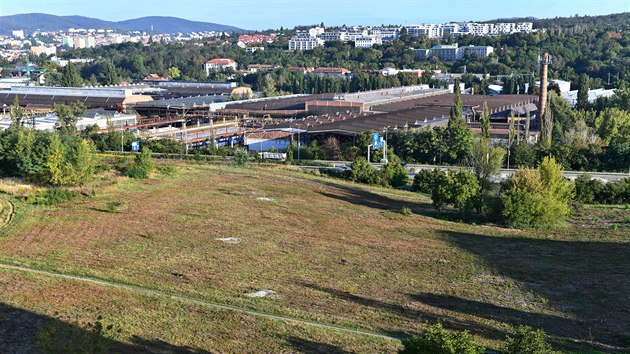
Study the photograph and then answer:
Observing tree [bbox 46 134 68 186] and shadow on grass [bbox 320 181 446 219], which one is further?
shadow on grass [bbox 320 181 446 219]

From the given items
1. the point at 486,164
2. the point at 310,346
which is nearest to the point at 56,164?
the point at 486,164

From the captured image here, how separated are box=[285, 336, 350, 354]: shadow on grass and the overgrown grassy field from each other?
0.16 ft

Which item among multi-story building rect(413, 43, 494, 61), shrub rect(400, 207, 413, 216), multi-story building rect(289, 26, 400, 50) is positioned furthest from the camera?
multi-story building rect(289, 26, 400, 50)

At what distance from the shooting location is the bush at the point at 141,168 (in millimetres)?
34344

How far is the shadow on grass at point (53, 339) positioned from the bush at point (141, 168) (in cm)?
1859

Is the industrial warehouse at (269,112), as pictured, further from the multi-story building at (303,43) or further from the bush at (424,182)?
the multi-story building at (303,43)

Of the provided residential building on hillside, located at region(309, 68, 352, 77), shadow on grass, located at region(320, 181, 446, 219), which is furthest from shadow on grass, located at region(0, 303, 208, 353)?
residential building on hillside, located at region(309, 68, 352, 77)

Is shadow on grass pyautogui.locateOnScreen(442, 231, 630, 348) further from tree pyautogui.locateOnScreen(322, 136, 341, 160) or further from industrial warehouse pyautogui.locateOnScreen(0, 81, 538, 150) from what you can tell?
industrial warehouse pyautogui.locateOnScreen(0, 81, 538, 150)

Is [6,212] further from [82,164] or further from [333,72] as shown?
[333,72]

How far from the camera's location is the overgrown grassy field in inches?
624

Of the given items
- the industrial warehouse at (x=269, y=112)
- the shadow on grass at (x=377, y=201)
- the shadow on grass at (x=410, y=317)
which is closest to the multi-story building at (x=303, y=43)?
the industrial warehouse at (x=269, y=112)

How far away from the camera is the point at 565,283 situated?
2117cm

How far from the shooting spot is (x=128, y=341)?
1432 centimetres

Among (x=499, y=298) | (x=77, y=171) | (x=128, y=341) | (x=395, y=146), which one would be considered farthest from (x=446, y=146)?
(x=128, y=341)
